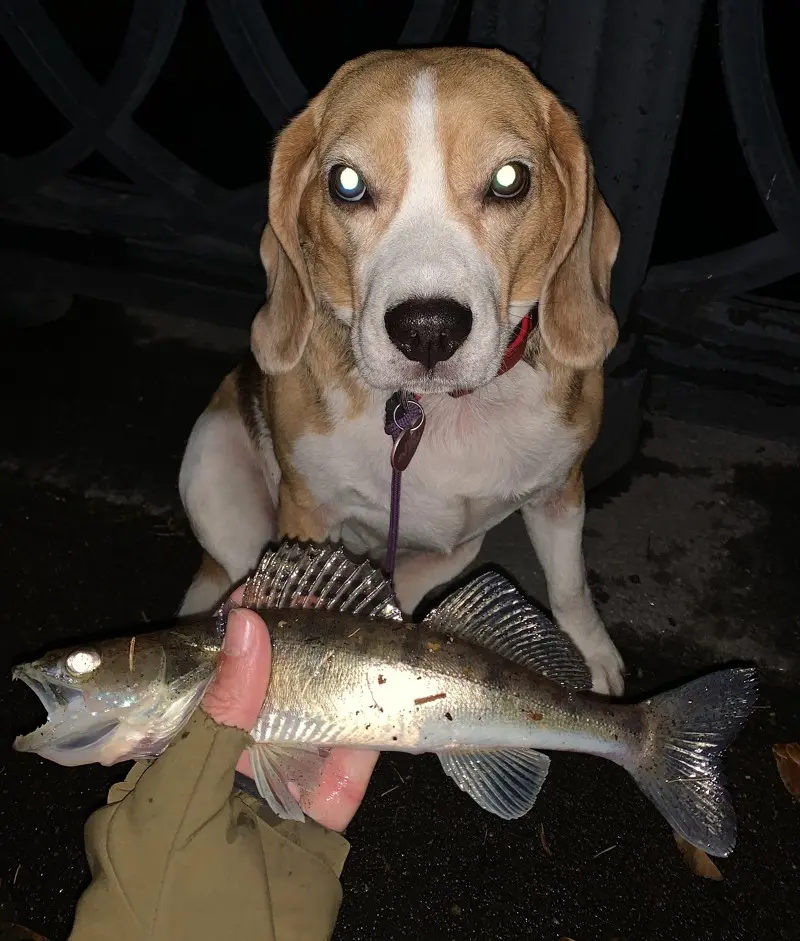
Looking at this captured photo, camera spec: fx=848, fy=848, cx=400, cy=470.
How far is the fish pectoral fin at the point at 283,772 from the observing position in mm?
1604

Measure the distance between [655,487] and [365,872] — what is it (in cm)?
207

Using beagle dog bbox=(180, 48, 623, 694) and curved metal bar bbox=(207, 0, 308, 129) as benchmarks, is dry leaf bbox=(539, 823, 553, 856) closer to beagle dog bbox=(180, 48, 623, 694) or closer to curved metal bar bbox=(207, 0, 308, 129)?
beagle dog bbox=(180, 48, 623, 694)

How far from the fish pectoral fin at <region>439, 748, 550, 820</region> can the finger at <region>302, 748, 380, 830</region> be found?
280mm

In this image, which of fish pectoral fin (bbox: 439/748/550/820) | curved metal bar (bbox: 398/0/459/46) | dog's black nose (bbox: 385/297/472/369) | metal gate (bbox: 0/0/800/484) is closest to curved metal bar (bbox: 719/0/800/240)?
metal gate (bbox: 0/0/800/484)

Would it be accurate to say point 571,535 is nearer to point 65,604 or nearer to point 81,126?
point 65,604

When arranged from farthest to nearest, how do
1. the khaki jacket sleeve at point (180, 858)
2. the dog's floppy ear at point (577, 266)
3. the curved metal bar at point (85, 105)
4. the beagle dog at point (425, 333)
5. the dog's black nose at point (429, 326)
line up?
1. the curved metal bar at point (85, 105)
2. the dog's floppy ear at point (577, 266)
3. the beagle dog at point (425, 333)
4. the dog's black nose at point (429, 326)
5. the khaki jacket sleeve at point (180, 858)

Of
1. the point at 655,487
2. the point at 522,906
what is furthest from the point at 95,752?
the point at 655,487

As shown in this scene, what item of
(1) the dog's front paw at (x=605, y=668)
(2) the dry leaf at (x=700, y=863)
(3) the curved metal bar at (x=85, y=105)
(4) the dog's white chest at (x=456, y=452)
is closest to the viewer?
(4) the dog's white chest at (x=456, y=452)

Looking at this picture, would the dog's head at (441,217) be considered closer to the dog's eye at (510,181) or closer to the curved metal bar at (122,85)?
the dog's eye at (510,181)

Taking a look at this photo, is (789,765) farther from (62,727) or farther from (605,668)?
(62,727)

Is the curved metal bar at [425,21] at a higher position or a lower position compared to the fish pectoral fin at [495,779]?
higher

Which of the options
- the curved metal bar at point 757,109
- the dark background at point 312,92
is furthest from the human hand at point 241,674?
the dark background at point 312,92

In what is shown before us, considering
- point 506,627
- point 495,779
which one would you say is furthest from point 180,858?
point 506,627

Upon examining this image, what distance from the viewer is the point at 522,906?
254cm
